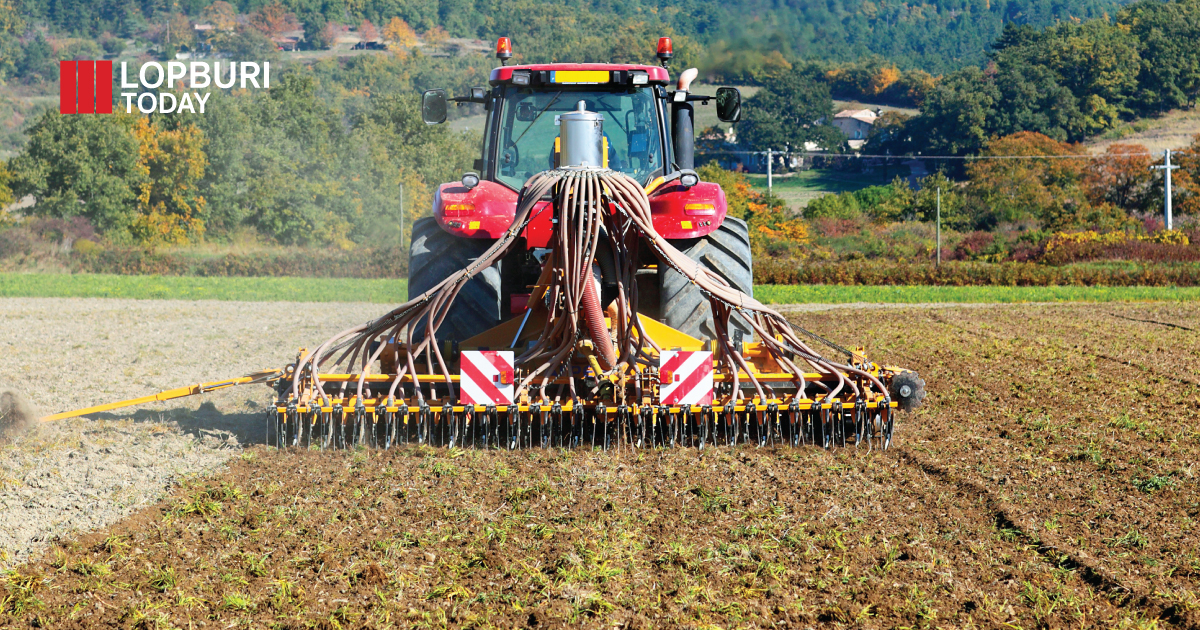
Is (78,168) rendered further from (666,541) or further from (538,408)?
(666,541)

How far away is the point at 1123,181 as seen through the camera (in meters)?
43.0

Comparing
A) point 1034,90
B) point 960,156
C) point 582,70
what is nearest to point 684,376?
point 582,70

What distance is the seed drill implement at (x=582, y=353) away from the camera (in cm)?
614

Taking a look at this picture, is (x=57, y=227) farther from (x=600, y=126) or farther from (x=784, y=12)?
(x=600, y=126)

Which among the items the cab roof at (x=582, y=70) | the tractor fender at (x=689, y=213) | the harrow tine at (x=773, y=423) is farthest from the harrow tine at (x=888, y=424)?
the cab roof at (x=582, y=70)

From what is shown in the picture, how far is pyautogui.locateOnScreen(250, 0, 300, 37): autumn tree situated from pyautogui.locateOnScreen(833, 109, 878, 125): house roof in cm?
5298

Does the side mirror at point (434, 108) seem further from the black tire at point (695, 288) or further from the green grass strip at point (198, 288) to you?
the green grass strip at point (198, 288)

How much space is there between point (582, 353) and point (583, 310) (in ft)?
1.39

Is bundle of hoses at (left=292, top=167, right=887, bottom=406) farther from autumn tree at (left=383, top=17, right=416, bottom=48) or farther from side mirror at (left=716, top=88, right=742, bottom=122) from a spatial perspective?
autumn tree at (left=383, top=17, right=416, bottom=48)

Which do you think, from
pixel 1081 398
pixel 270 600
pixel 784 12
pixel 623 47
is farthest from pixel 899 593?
pixel 623 47

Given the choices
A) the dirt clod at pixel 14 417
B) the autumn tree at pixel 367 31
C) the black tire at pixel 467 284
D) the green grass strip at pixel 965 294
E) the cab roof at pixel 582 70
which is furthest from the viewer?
the autumn tree at pixel 367 31

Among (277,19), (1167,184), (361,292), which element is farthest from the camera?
(277,19)

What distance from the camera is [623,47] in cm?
3061

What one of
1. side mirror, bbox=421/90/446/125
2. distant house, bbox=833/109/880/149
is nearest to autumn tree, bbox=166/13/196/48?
distant house, bbox=833/109/880/149
